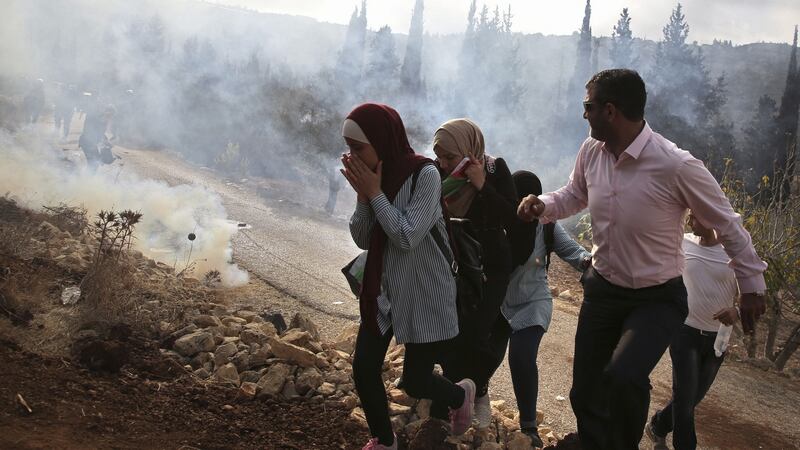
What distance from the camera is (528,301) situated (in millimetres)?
4215

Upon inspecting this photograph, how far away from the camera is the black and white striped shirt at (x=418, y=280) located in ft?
9.89

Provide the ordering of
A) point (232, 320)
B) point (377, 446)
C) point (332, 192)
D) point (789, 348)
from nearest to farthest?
point (377, 446) → point (232, 320) → point (789, 348) → point (332, 192)

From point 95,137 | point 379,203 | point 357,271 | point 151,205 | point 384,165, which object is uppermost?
point 384,165

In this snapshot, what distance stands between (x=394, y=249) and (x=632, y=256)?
1.06m

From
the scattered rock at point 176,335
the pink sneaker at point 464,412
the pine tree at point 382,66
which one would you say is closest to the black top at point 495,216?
the pink sneaker at point 464,412

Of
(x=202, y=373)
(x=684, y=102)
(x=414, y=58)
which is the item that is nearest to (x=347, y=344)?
(x=202, y=373)

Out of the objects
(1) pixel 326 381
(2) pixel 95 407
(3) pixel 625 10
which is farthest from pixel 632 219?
(3) pixel 625 10

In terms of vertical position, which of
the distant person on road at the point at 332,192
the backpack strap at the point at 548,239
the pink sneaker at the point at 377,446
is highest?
the backpack strap at the point at 548,239

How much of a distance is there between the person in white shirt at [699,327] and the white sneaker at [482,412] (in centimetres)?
107

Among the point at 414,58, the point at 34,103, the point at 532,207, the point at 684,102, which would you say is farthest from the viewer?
the point at 414,58

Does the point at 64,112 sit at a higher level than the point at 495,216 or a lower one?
lower

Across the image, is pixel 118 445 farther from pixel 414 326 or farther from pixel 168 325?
pixel 168 325

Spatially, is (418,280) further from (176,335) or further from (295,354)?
(176,335)

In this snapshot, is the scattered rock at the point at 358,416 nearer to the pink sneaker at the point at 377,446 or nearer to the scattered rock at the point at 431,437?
the scattered rock at the point at 431,437
